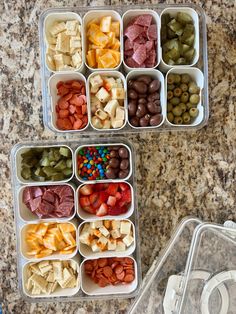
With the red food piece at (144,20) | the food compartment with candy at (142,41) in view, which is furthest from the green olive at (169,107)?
the red food piece at (144,20)

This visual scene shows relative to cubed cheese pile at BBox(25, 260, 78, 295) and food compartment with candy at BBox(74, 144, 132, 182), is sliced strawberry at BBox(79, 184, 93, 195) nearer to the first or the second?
food compartment with candy at BBox(74, 144, 132, 182)

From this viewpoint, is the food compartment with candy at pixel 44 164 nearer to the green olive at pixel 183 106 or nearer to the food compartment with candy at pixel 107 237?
the food compartment with candy at pixel 107 237

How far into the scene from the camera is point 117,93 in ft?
4.05

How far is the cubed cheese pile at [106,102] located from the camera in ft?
4.05

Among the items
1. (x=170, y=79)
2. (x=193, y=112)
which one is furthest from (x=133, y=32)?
(x=193, y=112)

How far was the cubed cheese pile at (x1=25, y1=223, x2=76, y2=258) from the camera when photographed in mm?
1274

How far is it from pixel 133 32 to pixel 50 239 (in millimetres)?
590

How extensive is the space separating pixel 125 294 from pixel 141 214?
0.74 feet

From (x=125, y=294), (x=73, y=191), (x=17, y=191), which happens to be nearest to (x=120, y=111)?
(x=73, y=191)

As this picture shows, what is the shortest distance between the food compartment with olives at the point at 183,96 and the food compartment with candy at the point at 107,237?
0.31 m

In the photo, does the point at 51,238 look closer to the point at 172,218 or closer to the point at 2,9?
the point at 172,218

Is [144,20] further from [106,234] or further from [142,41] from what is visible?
[106,234]

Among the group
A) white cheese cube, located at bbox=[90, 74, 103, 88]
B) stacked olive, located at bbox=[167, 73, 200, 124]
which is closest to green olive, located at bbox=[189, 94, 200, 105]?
stacked olive, located at bbox=[167, 73, 200, 124]

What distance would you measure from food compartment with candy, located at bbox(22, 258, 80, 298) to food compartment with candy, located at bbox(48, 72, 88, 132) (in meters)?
0.37
